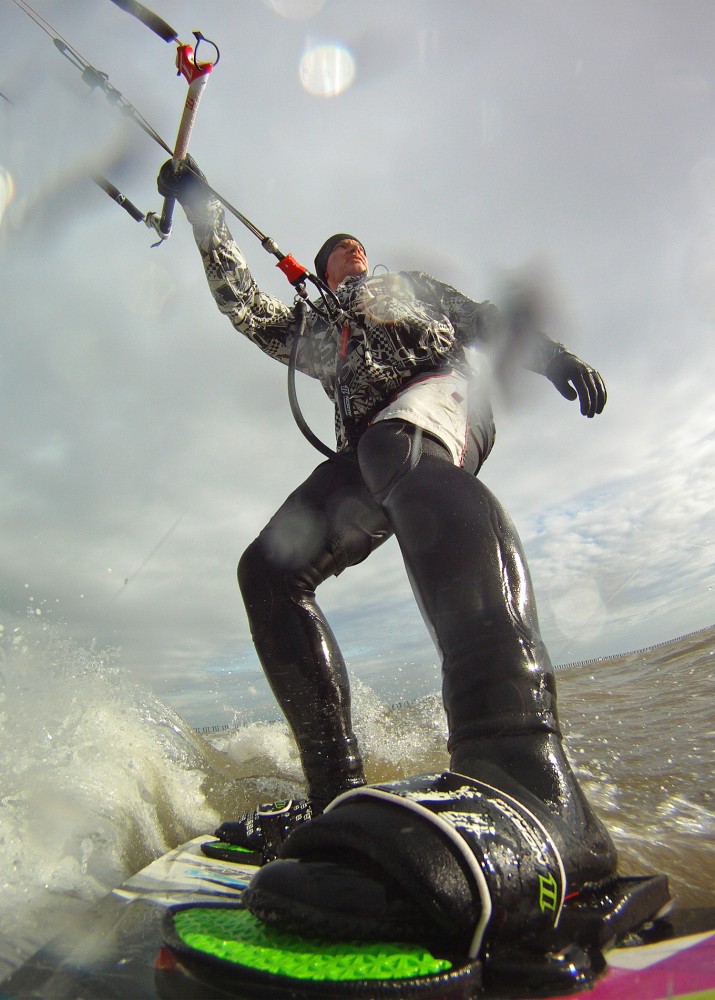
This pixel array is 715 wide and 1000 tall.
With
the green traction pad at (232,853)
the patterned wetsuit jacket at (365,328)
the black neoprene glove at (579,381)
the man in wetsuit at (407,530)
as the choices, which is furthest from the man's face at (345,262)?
the green traction pad at (232,853)

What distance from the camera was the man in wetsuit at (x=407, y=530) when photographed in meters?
0.94

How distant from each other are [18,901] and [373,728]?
3.56 m

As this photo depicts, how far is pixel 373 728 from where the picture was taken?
459cm

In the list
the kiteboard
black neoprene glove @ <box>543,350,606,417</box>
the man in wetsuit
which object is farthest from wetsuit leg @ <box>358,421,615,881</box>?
black neoprene glove @ <box>543,350,606,417</box>

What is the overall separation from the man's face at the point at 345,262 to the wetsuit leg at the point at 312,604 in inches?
40.8

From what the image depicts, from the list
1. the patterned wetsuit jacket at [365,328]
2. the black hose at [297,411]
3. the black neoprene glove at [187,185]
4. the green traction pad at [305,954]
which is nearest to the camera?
the green traction pad at [305,954]

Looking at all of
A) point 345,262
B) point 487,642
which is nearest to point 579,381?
point 487,642

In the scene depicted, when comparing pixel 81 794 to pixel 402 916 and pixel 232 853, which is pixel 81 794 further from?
pixel 402 916

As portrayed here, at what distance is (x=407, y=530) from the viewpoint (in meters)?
1.20

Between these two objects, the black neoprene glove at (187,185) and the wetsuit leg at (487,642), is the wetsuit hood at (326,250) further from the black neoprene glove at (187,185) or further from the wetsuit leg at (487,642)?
the wetsuit leg at (487,642)

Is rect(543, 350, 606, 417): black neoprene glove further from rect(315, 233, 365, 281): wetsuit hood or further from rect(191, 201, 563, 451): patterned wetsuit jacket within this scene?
rect(315, 233, 365, 281): wetsuit hood

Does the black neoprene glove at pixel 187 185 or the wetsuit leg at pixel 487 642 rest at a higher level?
the black neoprene glove at pixel 187 185

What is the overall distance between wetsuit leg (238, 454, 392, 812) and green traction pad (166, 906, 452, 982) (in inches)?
38.6

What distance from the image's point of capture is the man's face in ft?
8.53
